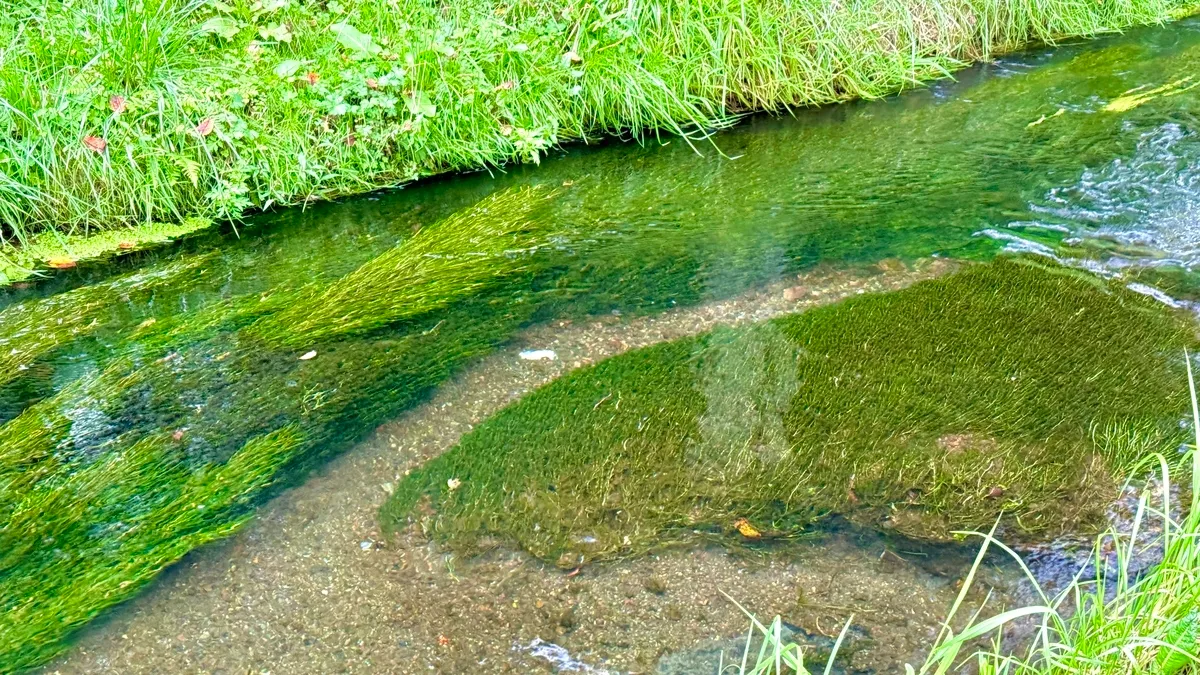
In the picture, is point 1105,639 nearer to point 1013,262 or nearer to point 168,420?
point 1013,262

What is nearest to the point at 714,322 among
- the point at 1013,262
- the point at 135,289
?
the point at 1013,262

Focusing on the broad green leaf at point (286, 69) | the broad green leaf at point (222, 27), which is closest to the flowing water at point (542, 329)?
the broad green leaf at point (286, 69)

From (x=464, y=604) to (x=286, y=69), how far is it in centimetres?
319

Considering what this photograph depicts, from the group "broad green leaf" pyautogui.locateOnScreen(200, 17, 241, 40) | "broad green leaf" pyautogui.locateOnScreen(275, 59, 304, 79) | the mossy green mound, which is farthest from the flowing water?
"broad green leaf" pyautogui.locateOnScreen(200, 17, 241, 40)

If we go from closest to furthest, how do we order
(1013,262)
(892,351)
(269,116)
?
(892,351) → (1013,262) → (269,116)

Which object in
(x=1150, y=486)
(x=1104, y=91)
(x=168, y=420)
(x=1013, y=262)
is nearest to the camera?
(x=1150, y=486)

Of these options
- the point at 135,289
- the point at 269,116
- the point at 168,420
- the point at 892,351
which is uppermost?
the point at 269,116

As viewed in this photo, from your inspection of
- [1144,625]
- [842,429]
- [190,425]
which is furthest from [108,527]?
[1144,625]

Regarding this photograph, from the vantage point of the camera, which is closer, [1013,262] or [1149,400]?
[1149,400]

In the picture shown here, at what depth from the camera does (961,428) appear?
2662mm

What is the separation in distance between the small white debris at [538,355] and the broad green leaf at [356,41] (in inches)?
84.3

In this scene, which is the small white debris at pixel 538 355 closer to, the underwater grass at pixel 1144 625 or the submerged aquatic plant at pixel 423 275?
the submerged aquatic plant at pixel 423 275

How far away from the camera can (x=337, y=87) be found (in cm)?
439

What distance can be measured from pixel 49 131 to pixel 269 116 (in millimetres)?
922
